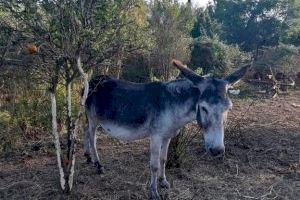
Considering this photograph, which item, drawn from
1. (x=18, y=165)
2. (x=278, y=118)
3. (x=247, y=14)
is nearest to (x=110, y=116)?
(x=18, y=165)

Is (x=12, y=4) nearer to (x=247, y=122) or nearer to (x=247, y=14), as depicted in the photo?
(x=247, y=122)

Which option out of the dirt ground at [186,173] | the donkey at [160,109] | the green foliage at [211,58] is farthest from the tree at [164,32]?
the donkey at [160,109]

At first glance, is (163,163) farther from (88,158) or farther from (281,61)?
(281,61)

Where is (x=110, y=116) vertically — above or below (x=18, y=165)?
above

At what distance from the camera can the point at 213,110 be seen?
404cm

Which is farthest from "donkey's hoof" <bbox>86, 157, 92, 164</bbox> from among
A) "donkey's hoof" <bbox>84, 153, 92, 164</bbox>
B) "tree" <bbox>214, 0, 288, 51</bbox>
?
"tree" <bbox>214, 0, 288, 51</bbox>

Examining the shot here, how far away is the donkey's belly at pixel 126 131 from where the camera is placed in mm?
4914

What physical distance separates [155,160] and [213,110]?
115 cm

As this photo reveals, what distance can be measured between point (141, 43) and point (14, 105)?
138 inches

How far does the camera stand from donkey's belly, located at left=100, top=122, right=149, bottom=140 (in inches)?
193

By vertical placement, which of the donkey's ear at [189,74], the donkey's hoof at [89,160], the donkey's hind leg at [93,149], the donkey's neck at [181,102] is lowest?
the donkey's hoof at [89,160]

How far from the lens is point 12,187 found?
16.6 ft

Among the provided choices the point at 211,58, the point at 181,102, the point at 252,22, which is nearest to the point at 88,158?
the point at 181,102

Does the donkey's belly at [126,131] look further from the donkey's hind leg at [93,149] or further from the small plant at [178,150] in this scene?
the small plant at [178,150]
